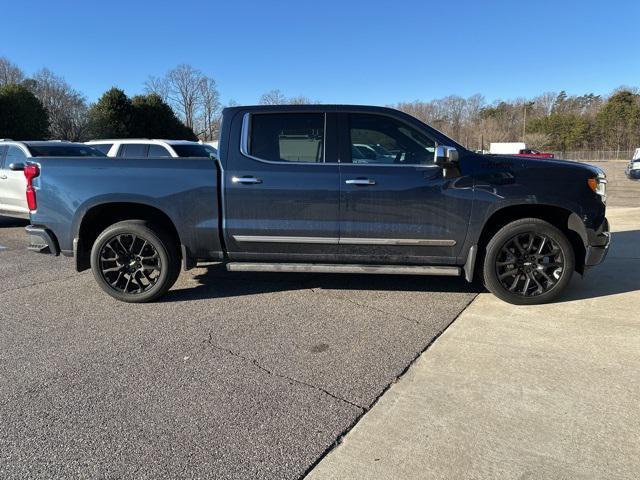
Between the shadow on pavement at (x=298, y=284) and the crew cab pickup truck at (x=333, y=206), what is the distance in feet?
1.49

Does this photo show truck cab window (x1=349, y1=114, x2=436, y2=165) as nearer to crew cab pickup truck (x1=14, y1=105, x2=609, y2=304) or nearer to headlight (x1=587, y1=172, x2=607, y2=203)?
crew cab pickup truck (x1=14, y1=105, x2=609, y2=304)

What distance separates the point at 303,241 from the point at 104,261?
2.08m

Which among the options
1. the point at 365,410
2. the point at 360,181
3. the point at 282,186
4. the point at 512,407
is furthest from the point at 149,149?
the point at 512,407

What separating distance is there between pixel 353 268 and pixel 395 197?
81 centimetres

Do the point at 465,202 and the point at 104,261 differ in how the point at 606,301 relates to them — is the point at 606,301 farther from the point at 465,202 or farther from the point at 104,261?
the point at 104,261

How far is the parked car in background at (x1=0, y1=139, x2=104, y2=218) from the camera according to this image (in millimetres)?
9391

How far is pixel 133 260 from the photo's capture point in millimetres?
5039

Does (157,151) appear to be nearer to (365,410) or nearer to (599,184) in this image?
(599,184)

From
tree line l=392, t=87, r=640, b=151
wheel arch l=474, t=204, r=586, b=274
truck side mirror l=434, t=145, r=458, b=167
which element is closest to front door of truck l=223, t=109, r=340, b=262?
truck side mirror l=434, t=145, r=458, b=167

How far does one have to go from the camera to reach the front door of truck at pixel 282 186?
186 inches

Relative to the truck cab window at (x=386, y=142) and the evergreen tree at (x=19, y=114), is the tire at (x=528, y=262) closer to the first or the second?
the truck cab window at (x=386, y=142)

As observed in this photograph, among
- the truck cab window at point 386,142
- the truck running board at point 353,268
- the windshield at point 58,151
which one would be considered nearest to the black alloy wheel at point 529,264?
the truck running board at point 353,268

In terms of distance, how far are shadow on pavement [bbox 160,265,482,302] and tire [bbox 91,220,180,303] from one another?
0.27 metres

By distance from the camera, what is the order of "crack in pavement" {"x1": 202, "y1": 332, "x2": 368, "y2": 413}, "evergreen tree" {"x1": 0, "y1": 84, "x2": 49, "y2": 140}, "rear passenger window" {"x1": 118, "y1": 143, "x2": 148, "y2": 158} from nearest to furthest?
"crack in pavement" {"x1": 202, "y1": 332, "x2": 368, "y2": 413}
"rear passenger window" {"x1": 118, "y1": 143, "x2": 148, "y2": 158}
"evergreen tree" {"x1": 0, "y1": 84, "x2": 49, "y2": 140}
